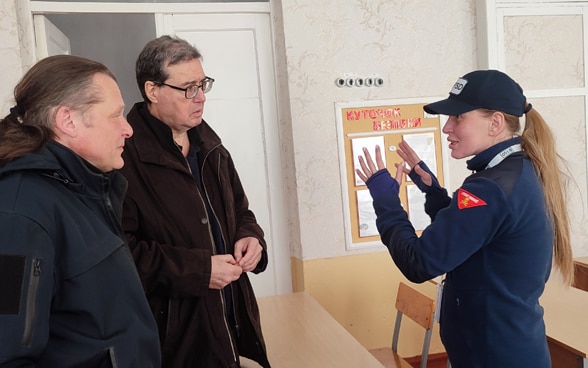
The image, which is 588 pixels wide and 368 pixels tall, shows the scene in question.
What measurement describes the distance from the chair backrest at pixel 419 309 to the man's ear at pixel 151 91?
130 centimetres

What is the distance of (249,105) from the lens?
2.83 m

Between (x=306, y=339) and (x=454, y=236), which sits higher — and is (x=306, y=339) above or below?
below

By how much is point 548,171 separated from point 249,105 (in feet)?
6.06

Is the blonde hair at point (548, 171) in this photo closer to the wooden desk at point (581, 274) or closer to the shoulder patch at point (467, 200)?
the shoulder patch at point (467, 200)

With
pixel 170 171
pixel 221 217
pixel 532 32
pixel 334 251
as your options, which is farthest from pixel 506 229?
pixel 532 32

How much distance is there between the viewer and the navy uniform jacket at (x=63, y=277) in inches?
28.7

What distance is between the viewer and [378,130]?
281 cm

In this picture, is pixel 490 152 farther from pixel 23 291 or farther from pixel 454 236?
pixel 23 291

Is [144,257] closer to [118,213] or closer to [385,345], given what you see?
[118,213]

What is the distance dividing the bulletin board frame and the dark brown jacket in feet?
4.69

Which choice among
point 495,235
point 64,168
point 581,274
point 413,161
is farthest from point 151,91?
point 581,274

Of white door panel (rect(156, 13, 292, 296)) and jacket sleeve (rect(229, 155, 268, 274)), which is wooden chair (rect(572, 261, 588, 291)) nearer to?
white door panel (rect(156, 13, 292, 296))

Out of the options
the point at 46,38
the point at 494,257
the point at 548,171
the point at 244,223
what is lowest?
the point at 494,257

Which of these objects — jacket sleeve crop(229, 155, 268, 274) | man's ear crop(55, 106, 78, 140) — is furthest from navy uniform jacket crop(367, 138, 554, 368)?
man's ear crop(55, 106, 78, 140)
